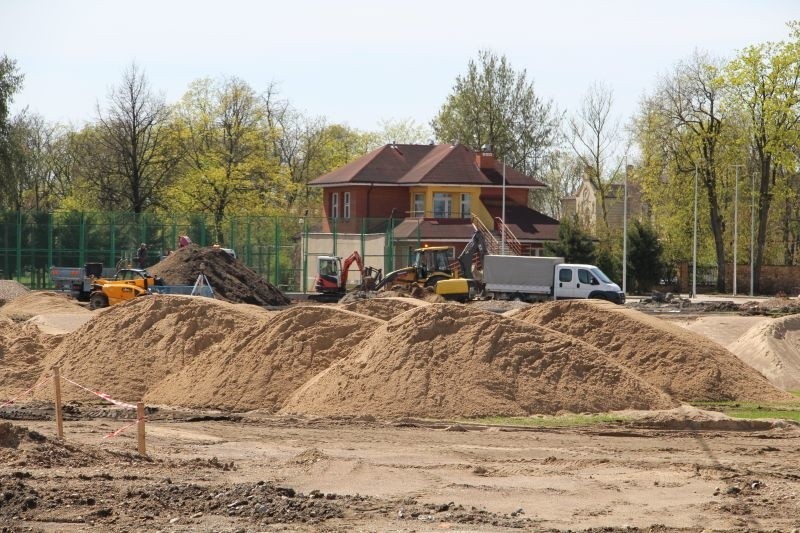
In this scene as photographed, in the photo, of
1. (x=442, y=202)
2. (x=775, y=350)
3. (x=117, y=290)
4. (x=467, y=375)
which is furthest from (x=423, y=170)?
(x=467, y=375)

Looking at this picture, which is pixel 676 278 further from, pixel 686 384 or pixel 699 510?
pixel 699 510

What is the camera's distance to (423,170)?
73.2m

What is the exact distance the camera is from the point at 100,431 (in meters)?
20.3

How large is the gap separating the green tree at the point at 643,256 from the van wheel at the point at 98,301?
33.1 meters

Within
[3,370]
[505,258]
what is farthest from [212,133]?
[3,370]

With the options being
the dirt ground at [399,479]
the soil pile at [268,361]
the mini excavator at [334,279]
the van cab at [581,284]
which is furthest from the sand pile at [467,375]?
the mini excavator at [334,279]

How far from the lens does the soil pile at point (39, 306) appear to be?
41091mm

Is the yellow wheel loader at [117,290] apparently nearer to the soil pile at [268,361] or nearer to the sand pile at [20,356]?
the sand pile at [20,356]

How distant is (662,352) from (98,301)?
2410 cm

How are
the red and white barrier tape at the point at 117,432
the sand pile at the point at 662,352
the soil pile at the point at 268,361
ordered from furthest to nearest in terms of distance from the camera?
the sand pile at the point at 662,352 < the soil pile at the point at 268,361 < the red and white barrier tape at the point at 117,432

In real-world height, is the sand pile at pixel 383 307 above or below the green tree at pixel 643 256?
below

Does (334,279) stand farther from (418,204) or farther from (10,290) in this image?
(418,204)

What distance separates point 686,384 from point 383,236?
38.0m

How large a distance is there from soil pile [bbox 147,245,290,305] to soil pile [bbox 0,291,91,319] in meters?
3.72
